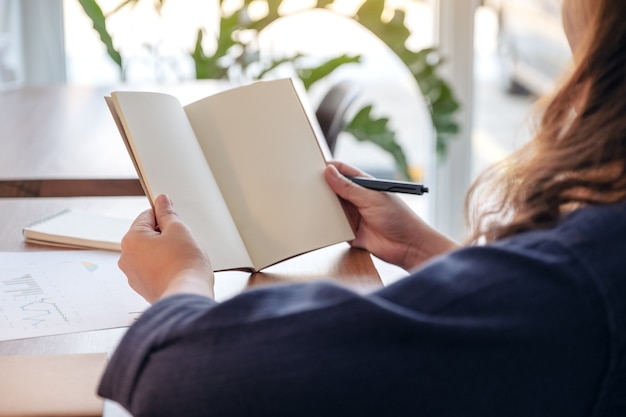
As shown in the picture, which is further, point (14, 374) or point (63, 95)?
point (63, 95)

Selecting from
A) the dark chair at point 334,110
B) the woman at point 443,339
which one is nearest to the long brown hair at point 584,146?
the woman at point 443,339

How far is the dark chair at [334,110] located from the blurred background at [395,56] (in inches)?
25.7

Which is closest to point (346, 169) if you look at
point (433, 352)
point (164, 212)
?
point (164, 212)

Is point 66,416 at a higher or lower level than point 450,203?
higher

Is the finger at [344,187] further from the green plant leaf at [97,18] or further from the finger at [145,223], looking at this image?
the green plant leaf at [97,18]

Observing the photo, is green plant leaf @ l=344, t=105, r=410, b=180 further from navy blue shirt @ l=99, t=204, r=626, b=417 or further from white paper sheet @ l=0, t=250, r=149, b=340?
navy blue shirt @ l=99, t=204, r=626, b=417

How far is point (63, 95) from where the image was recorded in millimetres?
2004

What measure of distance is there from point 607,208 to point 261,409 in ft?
0.88

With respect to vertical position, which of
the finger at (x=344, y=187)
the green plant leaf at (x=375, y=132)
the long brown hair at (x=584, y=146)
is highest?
the long brown hair at (x=584, y=146)

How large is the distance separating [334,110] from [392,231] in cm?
81

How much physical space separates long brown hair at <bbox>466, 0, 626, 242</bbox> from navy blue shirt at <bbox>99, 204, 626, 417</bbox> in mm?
43

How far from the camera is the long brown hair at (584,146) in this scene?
0.63 m

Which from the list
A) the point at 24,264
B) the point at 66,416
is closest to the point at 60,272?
the point at 24,264

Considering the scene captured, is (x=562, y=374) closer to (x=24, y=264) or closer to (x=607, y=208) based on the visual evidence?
(x=607, y=208)
